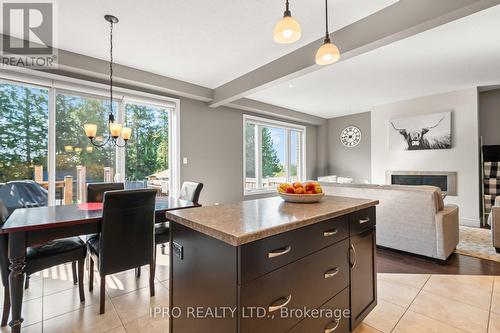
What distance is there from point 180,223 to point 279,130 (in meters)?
5.43

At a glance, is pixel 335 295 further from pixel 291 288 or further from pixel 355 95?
pixel 355 95

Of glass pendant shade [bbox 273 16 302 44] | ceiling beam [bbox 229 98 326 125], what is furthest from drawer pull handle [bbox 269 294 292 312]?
ceiling beam [bbox 229 98 326 125]

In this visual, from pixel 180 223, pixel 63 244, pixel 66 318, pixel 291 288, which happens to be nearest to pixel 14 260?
pixel 63 244

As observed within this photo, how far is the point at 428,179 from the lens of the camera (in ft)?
16.4

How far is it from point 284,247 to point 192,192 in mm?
2226

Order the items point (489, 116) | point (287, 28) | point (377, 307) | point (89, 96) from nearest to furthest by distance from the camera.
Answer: point (287, 28) → point (377, 307) → point (89, 96) → point (489, 116)

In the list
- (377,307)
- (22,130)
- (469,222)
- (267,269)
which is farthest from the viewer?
(469,222)

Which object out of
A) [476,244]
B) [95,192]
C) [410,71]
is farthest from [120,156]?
[476,244]

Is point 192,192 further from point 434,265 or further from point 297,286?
point 434,265

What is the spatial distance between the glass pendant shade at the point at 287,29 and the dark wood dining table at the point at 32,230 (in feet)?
6.71

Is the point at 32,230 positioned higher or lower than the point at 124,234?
higher

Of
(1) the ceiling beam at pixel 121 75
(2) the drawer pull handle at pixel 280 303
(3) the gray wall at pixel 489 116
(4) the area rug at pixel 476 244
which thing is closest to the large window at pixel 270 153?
(1) the ceiling beam at pixel 121 75

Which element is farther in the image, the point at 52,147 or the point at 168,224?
the point at 52,147

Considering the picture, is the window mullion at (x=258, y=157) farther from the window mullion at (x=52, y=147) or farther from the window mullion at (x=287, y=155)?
the window mullion at (x=52, y=147)
